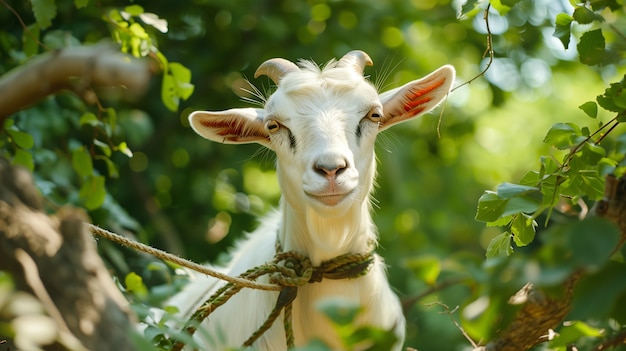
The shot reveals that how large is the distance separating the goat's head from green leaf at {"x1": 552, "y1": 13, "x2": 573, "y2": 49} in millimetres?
1102

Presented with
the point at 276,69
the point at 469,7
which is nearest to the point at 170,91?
the point at 276,69

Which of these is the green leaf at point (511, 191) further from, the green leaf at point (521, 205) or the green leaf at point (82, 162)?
the green leaf at point (82, 162)

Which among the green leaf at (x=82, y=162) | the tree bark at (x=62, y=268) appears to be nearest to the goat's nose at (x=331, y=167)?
the green leaf at (x=82, y=162)

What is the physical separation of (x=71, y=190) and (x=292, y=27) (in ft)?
12.6

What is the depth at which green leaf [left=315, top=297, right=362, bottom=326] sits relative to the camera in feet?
5.03

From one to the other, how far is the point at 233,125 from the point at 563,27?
1896 mm

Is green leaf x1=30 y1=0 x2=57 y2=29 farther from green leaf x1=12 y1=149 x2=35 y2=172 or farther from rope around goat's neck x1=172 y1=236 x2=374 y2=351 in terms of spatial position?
rope around goat's neck x1=172 y1=236 x2=374 y2=351

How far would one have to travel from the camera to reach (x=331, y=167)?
134 inches

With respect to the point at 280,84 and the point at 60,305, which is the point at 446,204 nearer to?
the point at 280,84

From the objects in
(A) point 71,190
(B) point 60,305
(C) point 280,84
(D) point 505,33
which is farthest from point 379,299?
(D) point 505,33

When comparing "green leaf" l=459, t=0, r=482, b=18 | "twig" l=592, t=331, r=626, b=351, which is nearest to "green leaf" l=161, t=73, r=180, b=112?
"green leaf" l=459, t=0, r=482, b=18

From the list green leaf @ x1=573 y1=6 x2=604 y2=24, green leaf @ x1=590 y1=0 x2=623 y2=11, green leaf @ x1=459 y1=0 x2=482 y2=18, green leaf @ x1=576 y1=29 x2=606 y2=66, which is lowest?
green leaf @ x1=459 y1=0 x2=482 y2=18

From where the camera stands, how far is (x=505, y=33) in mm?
8242

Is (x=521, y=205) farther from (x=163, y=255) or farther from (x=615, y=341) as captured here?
(x=163, y=255)
